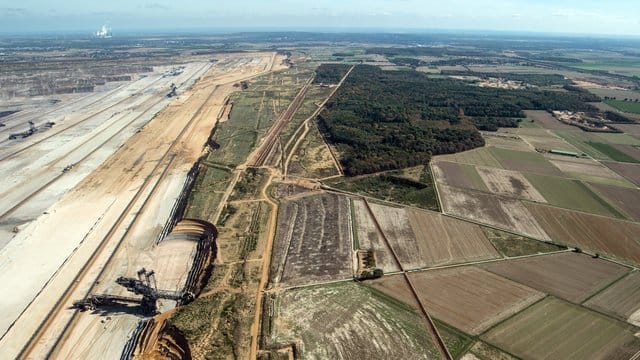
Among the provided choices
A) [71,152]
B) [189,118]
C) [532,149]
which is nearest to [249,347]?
[71,152]

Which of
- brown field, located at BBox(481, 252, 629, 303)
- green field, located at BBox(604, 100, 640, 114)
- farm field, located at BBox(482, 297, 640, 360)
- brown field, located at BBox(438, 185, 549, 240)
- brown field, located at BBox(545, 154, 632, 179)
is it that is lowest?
farm field, located at BBox(482, 297, 640, 360)

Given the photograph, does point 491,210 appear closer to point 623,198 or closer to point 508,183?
point 508,183

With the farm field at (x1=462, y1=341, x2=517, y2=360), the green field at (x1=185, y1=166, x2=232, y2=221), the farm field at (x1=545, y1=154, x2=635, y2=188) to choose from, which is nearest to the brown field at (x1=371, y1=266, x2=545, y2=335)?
the farm field at (x1=462, y1=341, x2=517, y2=360)

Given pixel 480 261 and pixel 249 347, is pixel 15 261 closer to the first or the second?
pixel 249 347

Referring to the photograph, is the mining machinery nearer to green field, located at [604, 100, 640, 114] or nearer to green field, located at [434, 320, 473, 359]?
green field, located at [434, 320, 473, 359]

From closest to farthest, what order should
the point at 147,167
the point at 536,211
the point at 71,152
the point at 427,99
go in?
the point at 536,211
the point at 147,167
the point at 71,152
the point at 427,99

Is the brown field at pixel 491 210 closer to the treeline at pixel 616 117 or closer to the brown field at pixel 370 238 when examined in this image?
the brown field at pixel 370 238
